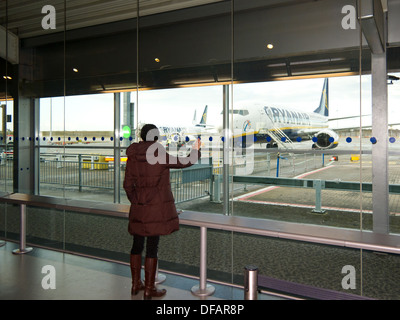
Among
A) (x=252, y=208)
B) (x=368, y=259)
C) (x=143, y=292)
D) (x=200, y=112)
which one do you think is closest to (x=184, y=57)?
(x=200, y=112)

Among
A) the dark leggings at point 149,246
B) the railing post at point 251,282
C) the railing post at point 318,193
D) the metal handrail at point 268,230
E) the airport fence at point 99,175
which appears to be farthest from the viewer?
the airport fence at point 99,175

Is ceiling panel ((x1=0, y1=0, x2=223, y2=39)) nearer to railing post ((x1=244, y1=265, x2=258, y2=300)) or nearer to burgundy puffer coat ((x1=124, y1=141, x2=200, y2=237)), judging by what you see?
burgundy puffer coat ((x1=124, y1=141, x2=200, y2=237))

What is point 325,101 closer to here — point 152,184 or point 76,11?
point 152,184

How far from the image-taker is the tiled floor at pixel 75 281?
2.92m

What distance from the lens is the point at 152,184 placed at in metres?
2.55

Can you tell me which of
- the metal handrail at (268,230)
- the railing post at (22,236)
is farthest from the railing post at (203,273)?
the railing post at (22,236)

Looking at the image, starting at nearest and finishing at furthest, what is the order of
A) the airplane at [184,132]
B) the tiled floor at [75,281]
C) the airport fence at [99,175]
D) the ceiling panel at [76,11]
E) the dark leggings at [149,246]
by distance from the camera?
the dark leggings at [149,246]
the tiled floor at [75,281]
the ceiling panel at [76,11]
the airplane at [184,132]
the airport fence at [99,175]

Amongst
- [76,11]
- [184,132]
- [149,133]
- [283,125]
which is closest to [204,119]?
[184,132]

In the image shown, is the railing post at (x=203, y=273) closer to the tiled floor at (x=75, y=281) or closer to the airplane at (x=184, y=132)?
the tiled floor at (x=75, y=281)

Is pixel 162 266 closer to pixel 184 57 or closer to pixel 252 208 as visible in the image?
pixel 252 208

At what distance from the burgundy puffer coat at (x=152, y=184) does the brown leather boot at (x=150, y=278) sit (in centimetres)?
31

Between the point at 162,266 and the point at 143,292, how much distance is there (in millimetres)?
994

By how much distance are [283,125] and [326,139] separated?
0.56m
